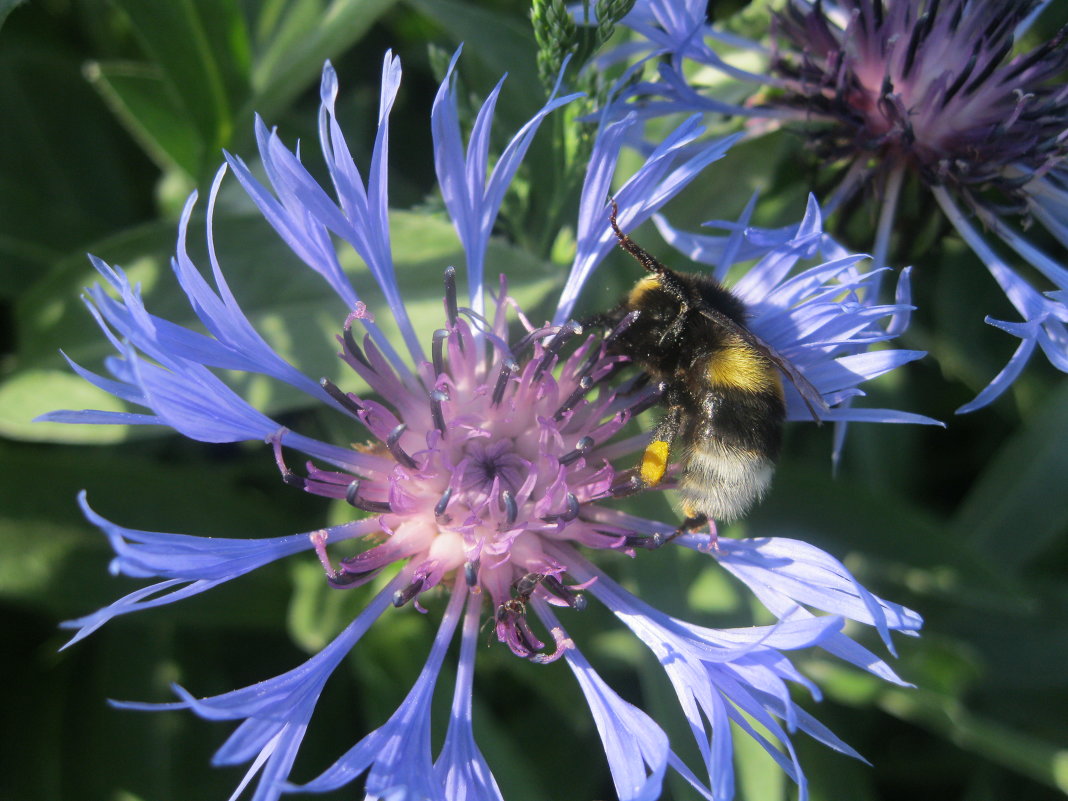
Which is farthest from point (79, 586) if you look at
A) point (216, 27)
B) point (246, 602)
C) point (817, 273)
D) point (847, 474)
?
point (847, 474)

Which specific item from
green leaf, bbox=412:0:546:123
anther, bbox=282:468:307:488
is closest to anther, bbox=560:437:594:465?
anther, bbox=282:468:307:488

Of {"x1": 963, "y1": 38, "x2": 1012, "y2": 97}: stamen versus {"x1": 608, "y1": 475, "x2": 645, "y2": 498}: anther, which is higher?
{"x1": 963, "y1": 38, "x2": 1012, "y2": 97}: stamen

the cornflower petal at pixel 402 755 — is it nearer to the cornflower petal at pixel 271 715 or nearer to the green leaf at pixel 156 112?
the cornflower petal at pixel 271 715

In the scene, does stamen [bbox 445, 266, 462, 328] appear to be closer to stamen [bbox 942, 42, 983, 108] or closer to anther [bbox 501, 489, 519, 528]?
anther [bbox 501, 489, 519, 528]

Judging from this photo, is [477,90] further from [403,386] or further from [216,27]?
[403,386]

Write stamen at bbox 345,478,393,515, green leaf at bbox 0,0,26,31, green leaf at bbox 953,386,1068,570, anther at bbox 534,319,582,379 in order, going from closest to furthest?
green leaf at bbox 0,0,26,31, stamen at bbox 345,478,393,515, anther at bbox 534,319,582,379, green leaf at bbox 953,386,1068,570

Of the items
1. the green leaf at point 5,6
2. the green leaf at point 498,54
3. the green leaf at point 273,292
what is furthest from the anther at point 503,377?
the green leaf at point 5,6

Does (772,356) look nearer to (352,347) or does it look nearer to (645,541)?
(645,541)
